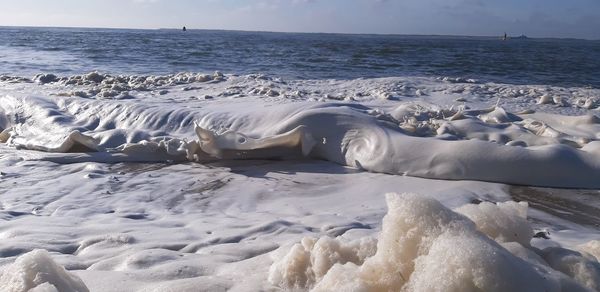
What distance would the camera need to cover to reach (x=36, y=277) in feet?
5.35

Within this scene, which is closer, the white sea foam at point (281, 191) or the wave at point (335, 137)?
the white sea foam at point (281, 191)

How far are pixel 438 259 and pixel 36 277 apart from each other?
122cm

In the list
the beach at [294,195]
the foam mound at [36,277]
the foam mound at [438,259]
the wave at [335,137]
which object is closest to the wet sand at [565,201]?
the beach at [294,195]

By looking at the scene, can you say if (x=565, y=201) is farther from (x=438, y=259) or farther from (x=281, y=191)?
(x=438, y=259)

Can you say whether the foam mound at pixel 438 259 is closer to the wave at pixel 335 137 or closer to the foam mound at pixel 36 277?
the foam mound at pixel 36 277

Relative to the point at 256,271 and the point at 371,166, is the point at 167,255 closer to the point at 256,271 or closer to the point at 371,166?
the point at 256,271

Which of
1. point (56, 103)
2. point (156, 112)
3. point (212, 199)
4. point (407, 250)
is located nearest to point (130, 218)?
point (212, 199)

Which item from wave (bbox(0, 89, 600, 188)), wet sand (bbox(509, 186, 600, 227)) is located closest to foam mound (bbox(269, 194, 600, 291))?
wet sand (bbox(509, 186, 600, 227))

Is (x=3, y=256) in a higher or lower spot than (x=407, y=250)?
lower

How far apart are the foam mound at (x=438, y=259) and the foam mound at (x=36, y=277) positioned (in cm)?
73

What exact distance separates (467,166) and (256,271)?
2254 mm

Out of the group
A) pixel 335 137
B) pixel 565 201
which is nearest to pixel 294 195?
pixel 335 137

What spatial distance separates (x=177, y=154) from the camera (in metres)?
4.55

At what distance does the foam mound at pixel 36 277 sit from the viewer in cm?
159
